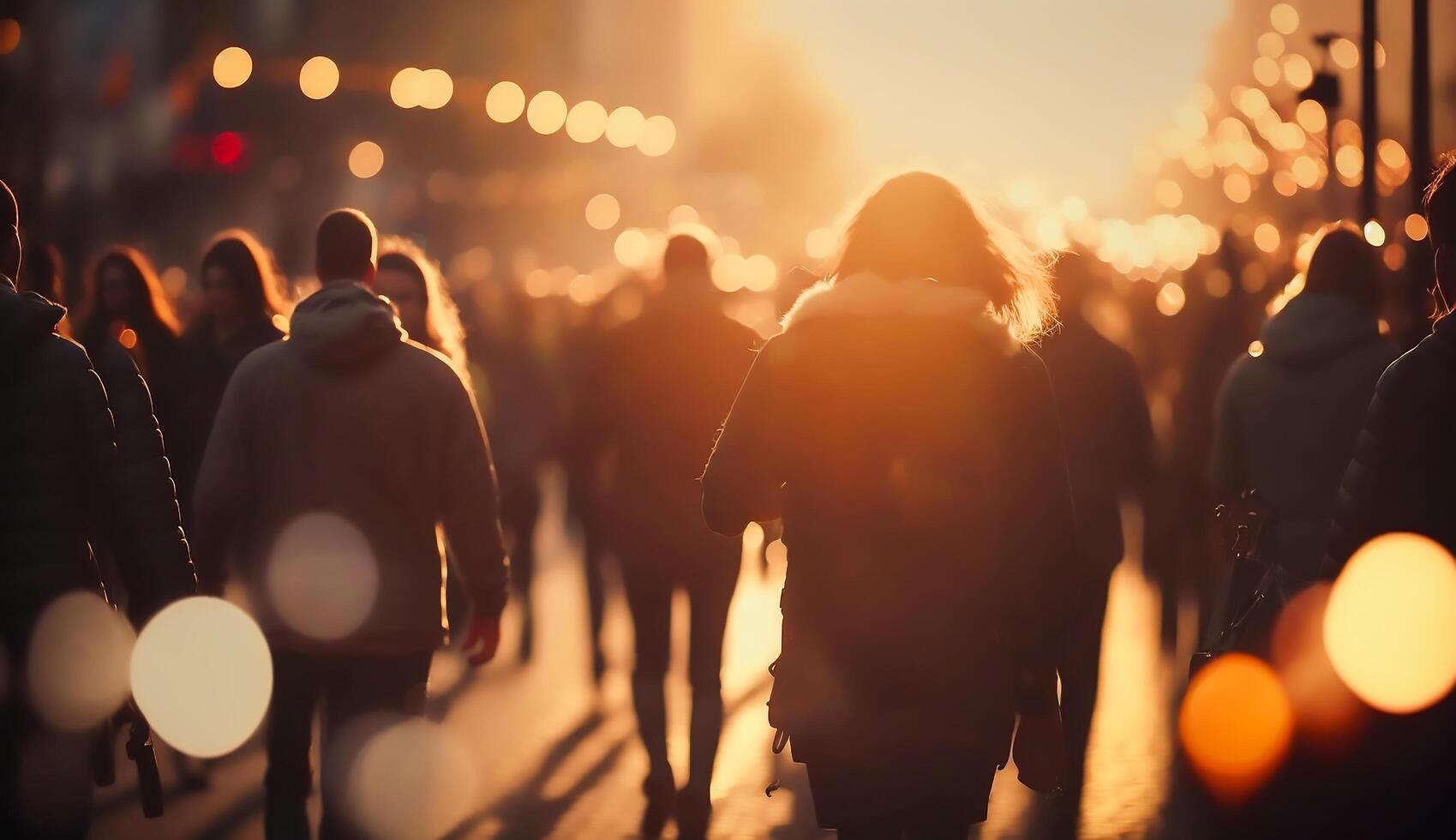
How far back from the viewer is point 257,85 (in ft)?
241

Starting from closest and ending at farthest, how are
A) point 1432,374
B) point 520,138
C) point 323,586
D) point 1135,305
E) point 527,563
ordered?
point 1432,374 → point 323,586 → point 527,563 → point 1135,305 → point 520,138

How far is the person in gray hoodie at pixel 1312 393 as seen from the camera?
7.58m

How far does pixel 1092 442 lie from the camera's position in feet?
29.5

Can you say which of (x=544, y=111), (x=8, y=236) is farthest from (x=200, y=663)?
(x=544, y=111)

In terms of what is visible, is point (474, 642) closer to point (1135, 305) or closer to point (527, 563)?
point (527, 563)

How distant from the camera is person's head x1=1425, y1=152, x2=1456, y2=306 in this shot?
504cm

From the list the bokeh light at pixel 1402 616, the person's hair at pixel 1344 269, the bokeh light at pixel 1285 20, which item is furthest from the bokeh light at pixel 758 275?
the bokeh light at pixel 1285 20

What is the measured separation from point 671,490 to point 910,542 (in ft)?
13.2

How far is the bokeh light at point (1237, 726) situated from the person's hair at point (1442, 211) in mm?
1952

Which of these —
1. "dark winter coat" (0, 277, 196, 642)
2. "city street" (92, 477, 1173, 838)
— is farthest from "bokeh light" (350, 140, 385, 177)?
"dark winter coat" (0, 277, 196, 642)

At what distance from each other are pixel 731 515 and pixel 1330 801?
5.13ft

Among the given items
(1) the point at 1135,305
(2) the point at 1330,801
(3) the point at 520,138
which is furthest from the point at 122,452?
(3) the point at 520,138

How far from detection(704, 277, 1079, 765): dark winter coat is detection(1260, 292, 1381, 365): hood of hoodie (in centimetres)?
243

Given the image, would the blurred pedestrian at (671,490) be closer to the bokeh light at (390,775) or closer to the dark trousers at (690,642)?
the dark trousers at (690,642)
